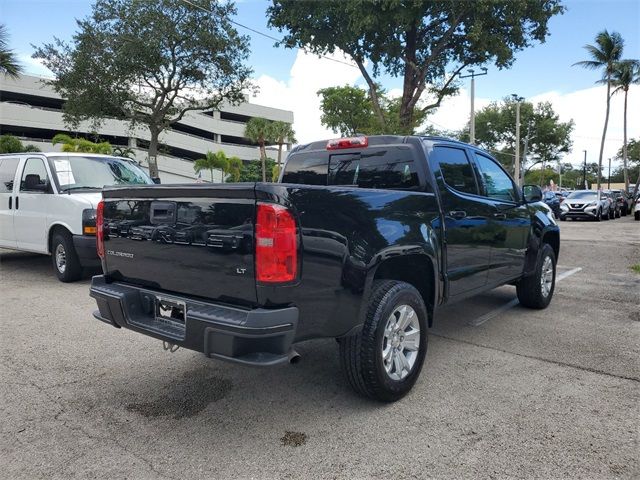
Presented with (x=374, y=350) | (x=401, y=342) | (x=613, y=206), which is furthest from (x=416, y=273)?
(x=613, y=206)

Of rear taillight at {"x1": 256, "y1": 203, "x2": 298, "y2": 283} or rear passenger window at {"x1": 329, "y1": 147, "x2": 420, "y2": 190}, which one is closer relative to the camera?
rear taillight at {"x1": 256, "y1": 203, "x2": 298, "y2": 283}

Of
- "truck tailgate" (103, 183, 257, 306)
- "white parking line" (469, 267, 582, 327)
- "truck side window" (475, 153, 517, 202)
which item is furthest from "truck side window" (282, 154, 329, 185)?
"white parking line" (469, 267, 582, 327)

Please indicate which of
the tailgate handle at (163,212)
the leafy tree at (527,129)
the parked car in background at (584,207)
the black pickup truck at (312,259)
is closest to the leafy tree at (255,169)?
the leafy tree at (527,129)

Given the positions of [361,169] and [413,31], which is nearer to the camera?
[361,169]

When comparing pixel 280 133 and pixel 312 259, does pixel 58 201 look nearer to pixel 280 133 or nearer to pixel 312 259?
pixel 312 259

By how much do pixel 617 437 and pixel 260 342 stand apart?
2.26 metres

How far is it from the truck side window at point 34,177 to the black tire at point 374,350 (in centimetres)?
632

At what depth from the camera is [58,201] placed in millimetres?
Answer: 7316

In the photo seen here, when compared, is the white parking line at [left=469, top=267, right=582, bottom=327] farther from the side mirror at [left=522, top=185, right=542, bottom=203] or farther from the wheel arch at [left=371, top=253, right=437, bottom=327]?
the wheel arch at [left=371, top=253, right=437, bottom=327]

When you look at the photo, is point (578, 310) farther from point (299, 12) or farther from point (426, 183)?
point (299, 12)

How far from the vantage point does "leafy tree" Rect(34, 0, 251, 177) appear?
65.7 ft

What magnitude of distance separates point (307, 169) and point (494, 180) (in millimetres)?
1987

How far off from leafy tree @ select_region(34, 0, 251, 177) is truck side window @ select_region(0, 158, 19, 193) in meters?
13.4

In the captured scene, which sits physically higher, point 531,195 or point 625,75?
point 625,75
